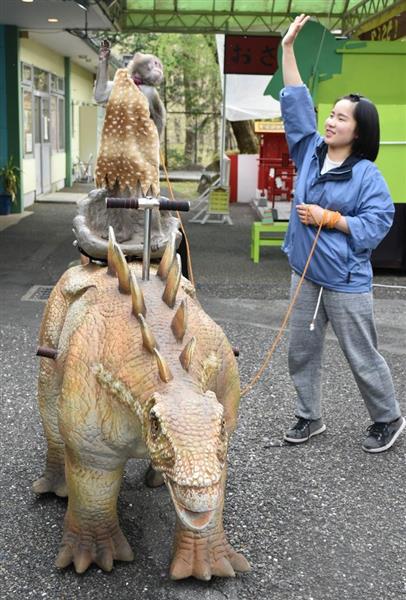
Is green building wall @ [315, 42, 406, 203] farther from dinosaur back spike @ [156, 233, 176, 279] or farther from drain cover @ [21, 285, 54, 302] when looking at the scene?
dinosaur back spike @ [156, 233, 176, 279]

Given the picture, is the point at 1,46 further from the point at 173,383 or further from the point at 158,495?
the point at 173,383

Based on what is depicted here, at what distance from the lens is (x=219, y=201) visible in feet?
43.3

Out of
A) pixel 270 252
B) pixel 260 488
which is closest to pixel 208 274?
pixel 270 252

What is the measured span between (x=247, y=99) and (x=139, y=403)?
1279cm

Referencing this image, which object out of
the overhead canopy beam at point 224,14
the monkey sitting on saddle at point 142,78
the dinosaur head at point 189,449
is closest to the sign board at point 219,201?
the overhead canopy beam at point 224,14

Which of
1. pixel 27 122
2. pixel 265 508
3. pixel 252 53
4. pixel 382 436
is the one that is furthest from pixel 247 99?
pixel 265 508

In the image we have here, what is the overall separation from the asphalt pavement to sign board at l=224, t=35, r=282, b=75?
23.6 feet

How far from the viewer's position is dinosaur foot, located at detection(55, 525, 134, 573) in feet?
8.85

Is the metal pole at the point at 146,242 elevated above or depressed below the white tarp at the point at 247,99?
below

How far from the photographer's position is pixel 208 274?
8867 millimetres

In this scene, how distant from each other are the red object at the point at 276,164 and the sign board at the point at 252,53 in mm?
2168

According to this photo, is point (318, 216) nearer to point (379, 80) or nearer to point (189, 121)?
point (379, 80)

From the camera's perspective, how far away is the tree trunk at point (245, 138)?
18.7 meters

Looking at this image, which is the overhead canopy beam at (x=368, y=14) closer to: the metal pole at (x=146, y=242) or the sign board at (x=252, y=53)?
the sign board at (x=252, y=53)
